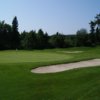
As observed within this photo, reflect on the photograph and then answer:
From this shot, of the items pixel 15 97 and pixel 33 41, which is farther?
pixel 33 41

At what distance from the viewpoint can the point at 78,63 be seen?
20.8m

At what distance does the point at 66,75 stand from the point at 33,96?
3852 mm

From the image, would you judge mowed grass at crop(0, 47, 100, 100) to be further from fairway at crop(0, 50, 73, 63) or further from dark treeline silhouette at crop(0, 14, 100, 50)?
dark treeline silhouette at crop(0, 14, 100, 50)

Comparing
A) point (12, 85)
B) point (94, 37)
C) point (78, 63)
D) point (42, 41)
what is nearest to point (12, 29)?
point (42, 41)

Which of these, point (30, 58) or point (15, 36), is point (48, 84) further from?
point (15, 36)

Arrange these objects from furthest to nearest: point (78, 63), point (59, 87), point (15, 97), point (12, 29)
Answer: point (12, 29)
point (78, 63)
point (59, 87)
point (15, 97)

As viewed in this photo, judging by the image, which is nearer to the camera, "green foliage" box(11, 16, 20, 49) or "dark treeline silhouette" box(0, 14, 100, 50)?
"dark treeline silhouette" box(0, 14, 100, 50)

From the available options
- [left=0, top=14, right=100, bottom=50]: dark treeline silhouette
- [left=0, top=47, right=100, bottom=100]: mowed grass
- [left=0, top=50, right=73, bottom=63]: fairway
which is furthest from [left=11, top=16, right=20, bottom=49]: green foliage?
[left=0, top=47, right=100, bottom=100]: mowed grass

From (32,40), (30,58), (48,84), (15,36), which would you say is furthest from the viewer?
(15,36)

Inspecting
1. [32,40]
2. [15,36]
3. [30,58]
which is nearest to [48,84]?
[30,58]

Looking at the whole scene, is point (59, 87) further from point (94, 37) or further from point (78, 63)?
point (94, 37)

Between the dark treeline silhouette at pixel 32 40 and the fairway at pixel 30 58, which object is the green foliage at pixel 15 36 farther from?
the fairway at pixel 30 58

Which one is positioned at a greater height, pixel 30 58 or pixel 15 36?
pixel 15 36

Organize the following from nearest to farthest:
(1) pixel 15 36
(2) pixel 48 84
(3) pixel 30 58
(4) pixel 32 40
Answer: (2) pixel 48 84 < (3) pixel 30 58 < (4) pixel 32 40 < (1) pixel 15 36
